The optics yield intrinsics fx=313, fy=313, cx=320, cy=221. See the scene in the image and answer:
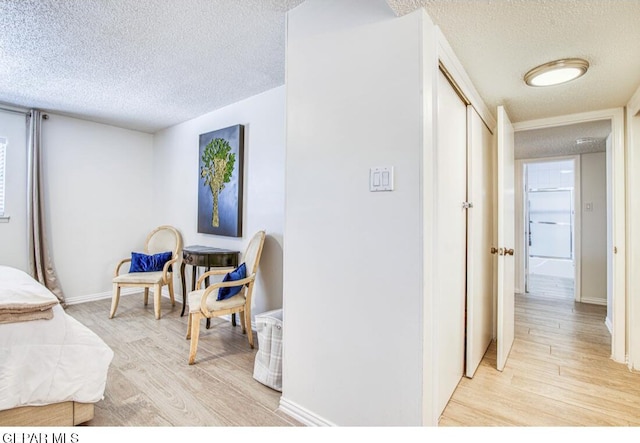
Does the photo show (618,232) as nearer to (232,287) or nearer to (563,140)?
(563,140)

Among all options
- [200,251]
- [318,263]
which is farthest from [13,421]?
[200,251]

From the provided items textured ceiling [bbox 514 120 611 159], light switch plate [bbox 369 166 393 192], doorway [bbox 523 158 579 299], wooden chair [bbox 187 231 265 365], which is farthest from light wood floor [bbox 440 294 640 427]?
doorway [bbox 523 158 579 299]

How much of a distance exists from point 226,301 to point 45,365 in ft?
3.92

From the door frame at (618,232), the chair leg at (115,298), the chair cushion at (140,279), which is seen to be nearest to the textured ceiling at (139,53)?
the chair cushion at (140,279)

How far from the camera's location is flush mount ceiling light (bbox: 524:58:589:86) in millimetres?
1809

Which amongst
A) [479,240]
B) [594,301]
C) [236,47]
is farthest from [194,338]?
[594,301]

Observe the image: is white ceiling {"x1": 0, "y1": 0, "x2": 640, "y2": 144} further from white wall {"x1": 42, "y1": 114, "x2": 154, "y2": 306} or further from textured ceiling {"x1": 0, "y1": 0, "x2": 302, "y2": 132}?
white wall {"x1": 42, "y1": 114, "x2": 154, "y2": 306}

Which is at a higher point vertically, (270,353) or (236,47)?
(236,47)

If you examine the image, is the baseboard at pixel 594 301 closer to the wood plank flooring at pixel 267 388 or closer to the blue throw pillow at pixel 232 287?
the wood plank flooring at pixel 267 388

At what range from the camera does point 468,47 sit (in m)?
1.70

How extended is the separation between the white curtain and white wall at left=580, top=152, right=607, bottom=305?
263 inches

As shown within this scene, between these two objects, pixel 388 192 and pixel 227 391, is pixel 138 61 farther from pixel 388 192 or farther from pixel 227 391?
pixel 227 391

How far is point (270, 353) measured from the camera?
1990mm

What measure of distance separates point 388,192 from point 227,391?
5.16 feet
